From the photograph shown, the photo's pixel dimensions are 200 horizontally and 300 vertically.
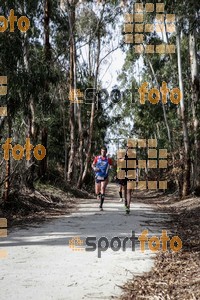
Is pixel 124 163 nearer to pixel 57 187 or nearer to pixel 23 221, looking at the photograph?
pixel 23 221

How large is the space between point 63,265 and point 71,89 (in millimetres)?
20148

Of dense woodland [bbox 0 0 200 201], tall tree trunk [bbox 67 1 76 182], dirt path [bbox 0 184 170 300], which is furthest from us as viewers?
tall tree trunk [bbox 67 1 76 182]

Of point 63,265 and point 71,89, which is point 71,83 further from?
point 63,265

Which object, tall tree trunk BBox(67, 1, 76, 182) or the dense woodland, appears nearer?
the dense woodland

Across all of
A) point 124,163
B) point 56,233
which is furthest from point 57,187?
point 56,233

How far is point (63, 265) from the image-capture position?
17.8ft

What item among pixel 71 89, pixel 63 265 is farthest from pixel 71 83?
pixel 63 265

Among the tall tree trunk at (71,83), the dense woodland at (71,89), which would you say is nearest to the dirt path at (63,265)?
the dense woodland at (71,89)

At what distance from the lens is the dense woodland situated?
36.9 feet

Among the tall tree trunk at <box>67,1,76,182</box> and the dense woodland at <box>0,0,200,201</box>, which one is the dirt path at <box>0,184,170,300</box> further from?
the tall tree trunk at <box>67,1,76,182</box>

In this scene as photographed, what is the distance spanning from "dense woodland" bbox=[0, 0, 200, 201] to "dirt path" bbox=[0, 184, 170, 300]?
405 cm

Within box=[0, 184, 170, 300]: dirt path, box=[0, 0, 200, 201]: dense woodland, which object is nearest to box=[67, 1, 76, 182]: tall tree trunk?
box=[0, 0, 200, 201]: dense woodland

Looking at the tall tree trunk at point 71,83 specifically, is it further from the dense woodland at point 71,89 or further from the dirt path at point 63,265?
the dirt path at point 63,265

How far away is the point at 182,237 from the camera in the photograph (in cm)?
779
